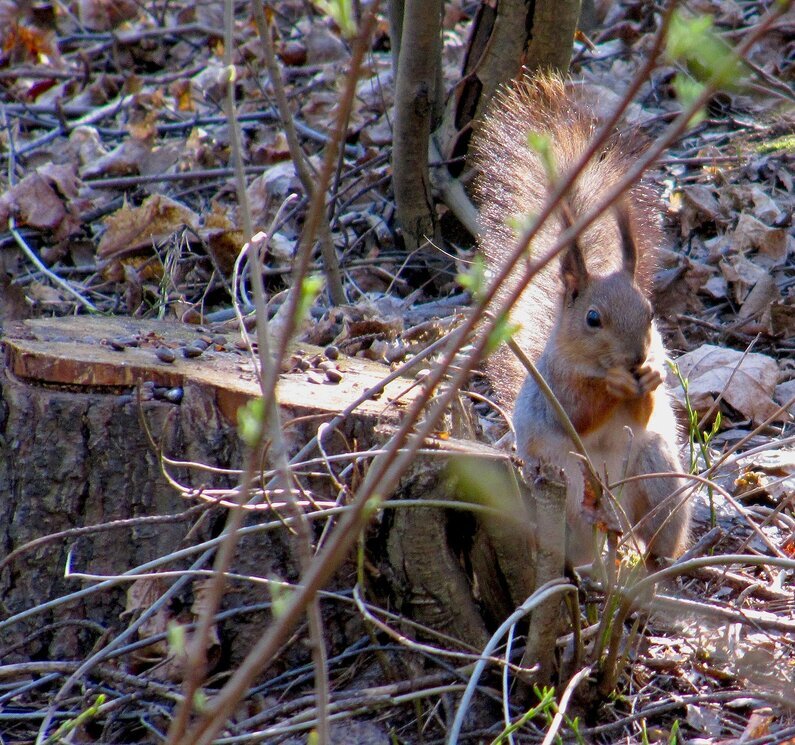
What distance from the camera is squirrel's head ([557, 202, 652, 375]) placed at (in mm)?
2553

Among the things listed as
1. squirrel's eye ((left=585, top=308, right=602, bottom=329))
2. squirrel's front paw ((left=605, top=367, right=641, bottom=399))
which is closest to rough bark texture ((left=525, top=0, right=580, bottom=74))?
squirrel's eye ((left=585, top=308, right=602, bottom=329))

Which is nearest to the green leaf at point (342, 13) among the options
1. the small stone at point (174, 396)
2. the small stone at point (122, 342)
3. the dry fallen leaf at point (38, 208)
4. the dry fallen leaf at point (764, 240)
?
the small stone at point (174, 396)

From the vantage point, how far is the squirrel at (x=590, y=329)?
8.38 ft

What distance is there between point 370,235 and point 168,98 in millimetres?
1929

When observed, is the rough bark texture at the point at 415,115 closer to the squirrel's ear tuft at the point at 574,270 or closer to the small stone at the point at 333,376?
the squirrel's ear tuft at the point at 574,270

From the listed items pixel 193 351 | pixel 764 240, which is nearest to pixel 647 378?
pixel 193 351

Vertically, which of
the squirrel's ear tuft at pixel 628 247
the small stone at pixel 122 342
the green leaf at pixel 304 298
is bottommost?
the small stone at pixel 122 342

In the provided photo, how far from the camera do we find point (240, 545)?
7.14 feet

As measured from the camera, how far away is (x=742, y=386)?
321 cm

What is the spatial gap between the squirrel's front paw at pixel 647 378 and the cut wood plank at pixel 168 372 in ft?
1.86

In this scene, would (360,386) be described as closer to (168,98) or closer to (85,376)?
(85,376)

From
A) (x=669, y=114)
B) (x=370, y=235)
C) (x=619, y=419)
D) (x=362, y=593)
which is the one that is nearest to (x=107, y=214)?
(x=370, y=235)

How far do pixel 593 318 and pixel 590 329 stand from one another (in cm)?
3

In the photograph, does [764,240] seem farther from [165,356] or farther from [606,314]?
[165,356]
